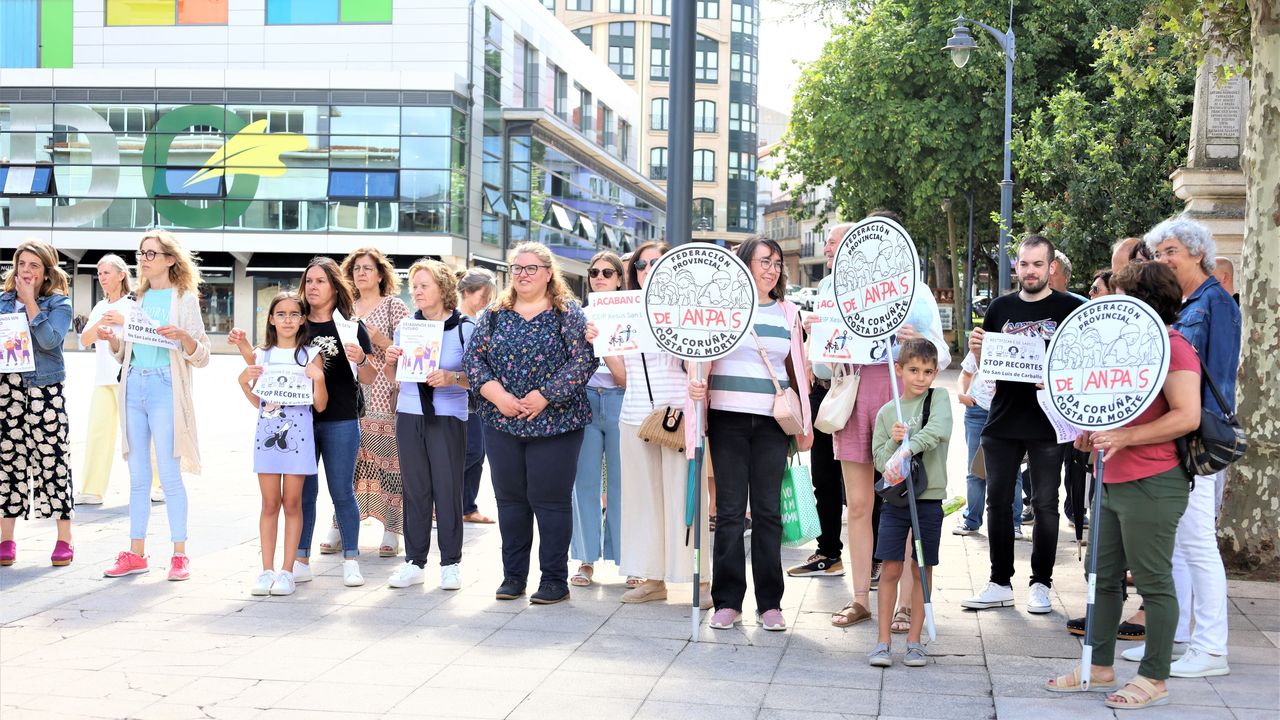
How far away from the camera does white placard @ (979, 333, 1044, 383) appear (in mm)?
7316

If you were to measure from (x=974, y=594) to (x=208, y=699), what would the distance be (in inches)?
178

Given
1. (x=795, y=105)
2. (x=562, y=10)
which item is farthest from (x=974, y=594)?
(x=562, y=10)

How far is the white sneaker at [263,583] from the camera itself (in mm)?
7555

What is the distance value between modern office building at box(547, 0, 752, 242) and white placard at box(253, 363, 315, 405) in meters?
90.4

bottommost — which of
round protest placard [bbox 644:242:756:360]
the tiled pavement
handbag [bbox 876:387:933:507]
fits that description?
the tiled pavement

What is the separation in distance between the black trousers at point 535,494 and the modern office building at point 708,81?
3562 inches

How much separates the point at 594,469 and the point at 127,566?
9.45 feet

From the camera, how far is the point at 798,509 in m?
8.51

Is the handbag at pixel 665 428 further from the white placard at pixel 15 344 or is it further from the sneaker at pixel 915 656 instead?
the white placard at pixel 15 344

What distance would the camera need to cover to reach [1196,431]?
5652 mm

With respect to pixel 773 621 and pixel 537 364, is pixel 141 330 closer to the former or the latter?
pixel 537 364

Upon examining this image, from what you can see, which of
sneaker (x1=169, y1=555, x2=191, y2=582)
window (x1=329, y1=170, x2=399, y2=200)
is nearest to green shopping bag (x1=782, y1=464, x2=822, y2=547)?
sneaker (x1=169, y1=555, x2=191, y2=582)

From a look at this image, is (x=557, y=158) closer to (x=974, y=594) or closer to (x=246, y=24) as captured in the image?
(x=246, y=24)

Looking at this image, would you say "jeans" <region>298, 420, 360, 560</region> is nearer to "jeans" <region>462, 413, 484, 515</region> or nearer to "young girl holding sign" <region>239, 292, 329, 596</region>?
"young girl holding sign" <region>239, 292, 329, 596</region>
